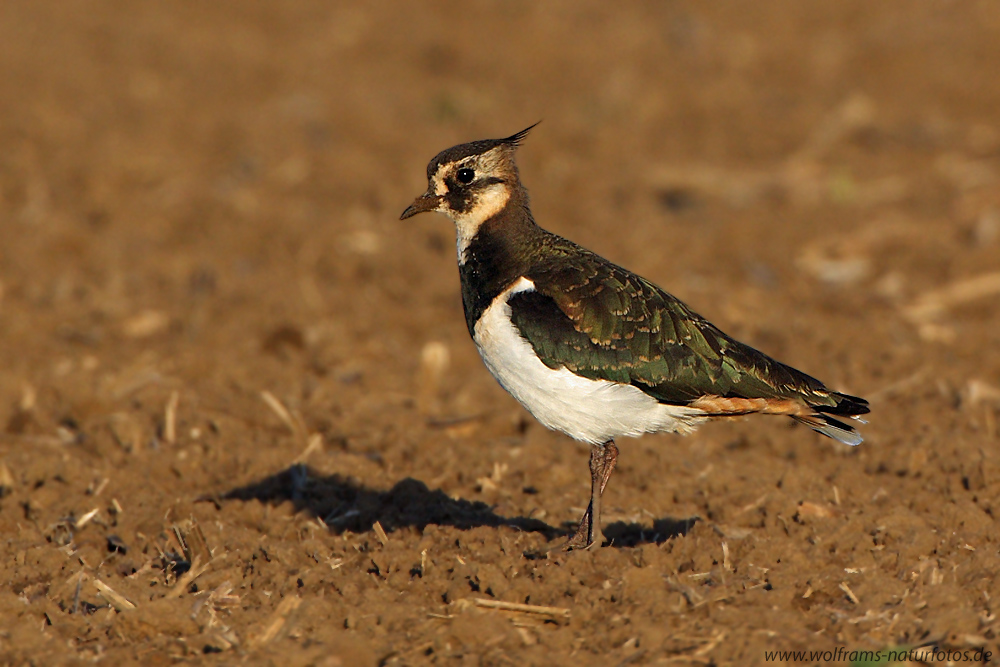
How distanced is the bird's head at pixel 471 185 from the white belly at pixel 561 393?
749 mm

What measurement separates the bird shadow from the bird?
505 mm

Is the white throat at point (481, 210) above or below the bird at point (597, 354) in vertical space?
above

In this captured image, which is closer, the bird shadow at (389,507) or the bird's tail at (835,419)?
the bird's tail at (835,419)

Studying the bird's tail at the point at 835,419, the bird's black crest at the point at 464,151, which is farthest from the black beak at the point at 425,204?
the bird's tail at the point at 835,419

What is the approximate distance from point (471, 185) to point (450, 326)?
4.56 m

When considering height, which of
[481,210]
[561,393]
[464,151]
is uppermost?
[464,151]

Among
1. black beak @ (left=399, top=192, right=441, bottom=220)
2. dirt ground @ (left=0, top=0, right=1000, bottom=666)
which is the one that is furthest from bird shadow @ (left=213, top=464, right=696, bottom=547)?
black beak @ (left=399, top=192, right=441, bottom=220)

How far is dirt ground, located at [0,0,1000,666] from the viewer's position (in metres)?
5.96

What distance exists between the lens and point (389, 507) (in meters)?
7.69

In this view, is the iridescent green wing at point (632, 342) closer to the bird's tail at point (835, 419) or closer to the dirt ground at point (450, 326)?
the bird's tail at point (835, 419)

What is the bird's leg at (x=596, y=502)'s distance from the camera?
6.66 metres

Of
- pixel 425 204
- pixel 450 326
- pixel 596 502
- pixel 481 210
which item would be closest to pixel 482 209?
pixel 481 210

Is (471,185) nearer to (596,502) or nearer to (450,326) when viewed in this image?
(596,502)

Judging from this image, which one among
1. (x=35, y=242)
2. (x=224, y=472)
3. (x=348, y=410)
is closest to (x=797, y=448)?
(x=348, y=410)
